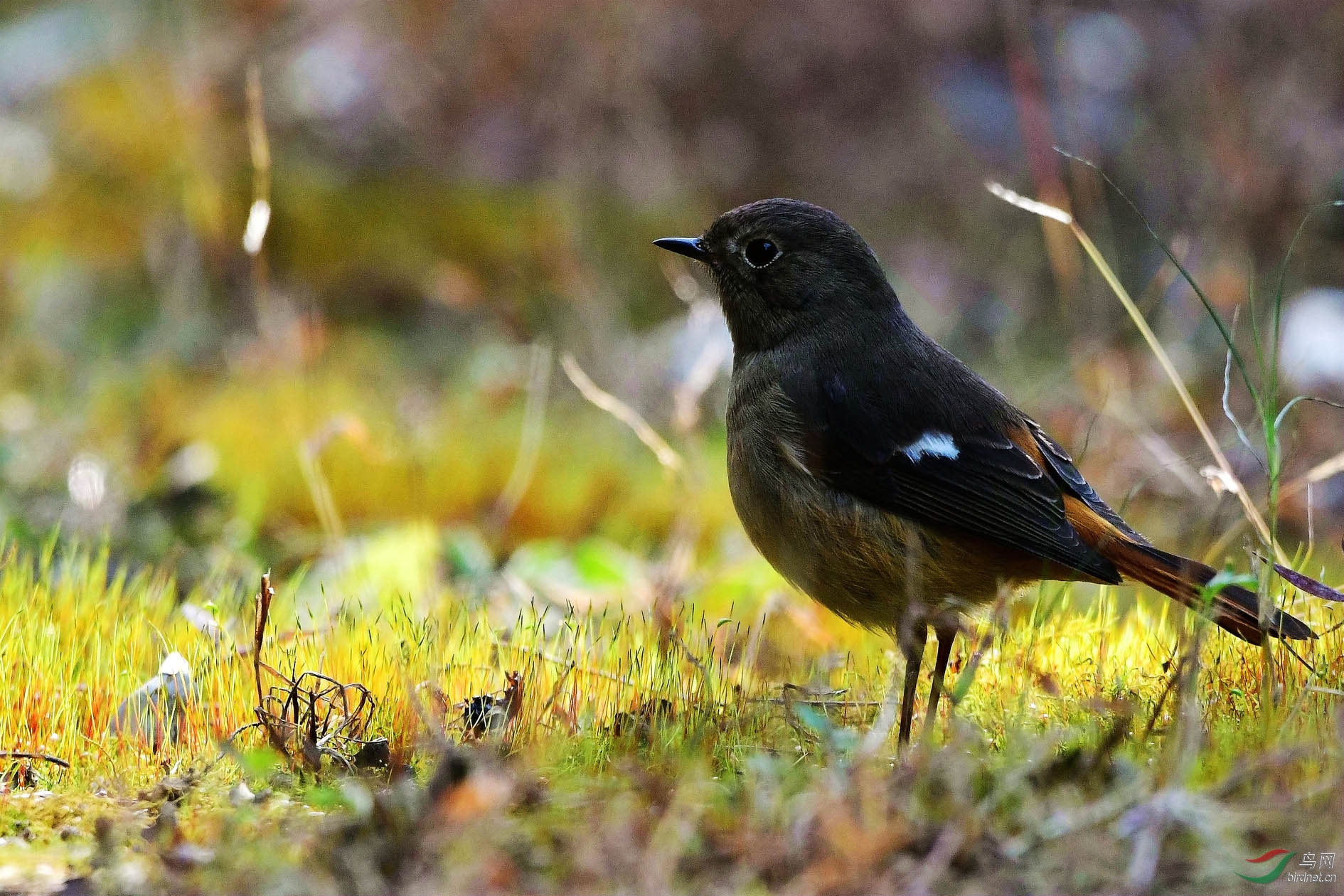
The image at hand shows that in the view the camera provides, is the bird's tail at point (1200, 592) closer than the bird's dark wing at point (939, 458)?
Yes

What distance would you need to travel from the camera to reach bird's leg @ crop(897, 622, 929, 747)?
3.13 m

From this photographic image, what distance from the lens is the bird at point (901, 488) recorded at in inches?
137

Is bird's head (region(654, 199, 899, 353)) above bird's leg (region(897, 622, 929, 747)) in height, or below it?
above

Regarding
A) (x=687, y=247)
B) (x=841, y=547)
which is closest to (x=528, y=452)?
(x=687, y=247)

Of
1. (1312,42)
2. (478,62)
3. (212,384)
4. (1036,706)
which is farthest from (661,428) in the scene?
(1312,42)

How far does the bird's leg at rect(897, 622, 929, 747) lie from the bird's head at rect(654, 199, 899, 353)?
1.13m

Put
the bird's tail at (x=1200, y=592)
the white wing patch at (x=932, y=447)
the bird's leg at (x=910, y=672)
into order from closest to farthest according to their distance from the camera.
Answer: the bird's tail at (x=1200, y=592)
the bird's leg at (x=910, y=672)
the white wing patch at (x=932, y=447)

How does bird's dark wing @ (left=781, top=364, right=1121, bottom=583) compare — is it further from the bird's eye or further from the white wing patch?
the bird's eye

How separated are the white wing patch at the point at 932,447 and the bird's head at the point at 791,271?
0.53 m

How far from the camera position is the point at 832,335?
4.05m

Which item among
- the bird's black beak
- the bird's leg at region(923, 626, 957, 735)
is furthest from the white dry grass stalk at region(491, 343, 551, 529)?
the bird's leg at region(923, 626, 957, 735)

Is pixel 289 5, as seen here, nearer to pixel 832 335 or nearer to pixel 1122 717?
pixel 832 335

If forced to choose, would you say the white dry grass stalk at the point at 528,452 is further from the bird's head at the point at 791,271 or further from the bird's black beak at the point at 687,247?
the bird's head at the point at 791,271

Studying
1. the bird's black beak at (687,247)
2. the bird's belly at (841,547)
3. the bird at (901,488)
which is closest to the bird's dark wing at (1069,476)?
the bird at (901,488)
